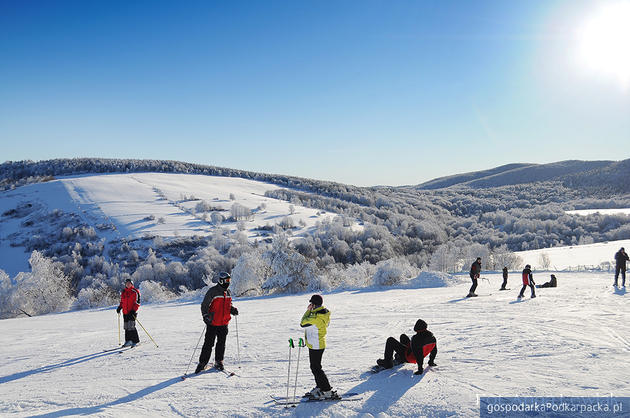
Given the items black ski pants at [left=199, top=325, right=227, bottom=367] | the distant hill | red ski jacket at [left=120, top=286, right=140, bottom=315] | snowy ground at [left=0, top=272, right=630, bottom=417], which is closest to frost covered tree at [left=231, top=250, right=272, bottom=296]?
snowy ground at [left=0, top=272, right=630, bottom=417]

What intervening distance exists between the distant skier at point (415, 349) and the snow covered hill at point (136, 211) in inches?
2087

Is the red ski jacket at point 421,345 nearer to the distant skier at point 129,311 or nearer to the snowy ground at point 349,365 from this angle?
the snowy ground at point 349,365

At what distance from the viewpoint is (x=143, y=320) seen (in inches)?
595

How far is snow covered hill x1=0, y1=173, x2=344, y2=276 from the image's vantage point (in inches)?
2304

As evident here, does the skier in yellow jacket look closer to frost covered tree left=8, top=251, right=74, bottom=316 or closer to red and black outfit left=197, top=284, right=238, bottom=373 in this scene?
red and black outfit left=197, top=284, right=238, bottom=373

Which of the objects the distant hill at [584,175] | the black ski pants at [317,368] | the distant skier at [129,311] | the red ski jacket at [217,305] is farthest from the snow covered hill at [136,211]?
the distant hill at [584,175]

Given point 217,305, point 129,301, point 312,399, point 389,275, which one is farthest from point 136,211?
point 312,399

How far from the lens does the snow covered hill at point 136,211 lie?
192ft

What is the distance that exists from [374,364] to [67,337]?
11258mm

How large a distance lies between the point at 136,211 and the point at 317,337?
72.5 meters

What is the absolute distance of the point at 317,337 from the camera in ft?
18.2

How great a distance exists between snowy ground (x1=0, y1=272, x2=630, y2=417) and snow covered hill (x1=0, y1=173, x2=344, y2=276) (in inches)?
1890

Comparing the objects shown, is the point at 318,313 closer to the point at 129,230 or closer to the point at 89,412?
the point at 89,412

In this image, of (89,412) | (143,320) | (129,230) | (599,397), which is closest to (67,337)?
(143,320)
